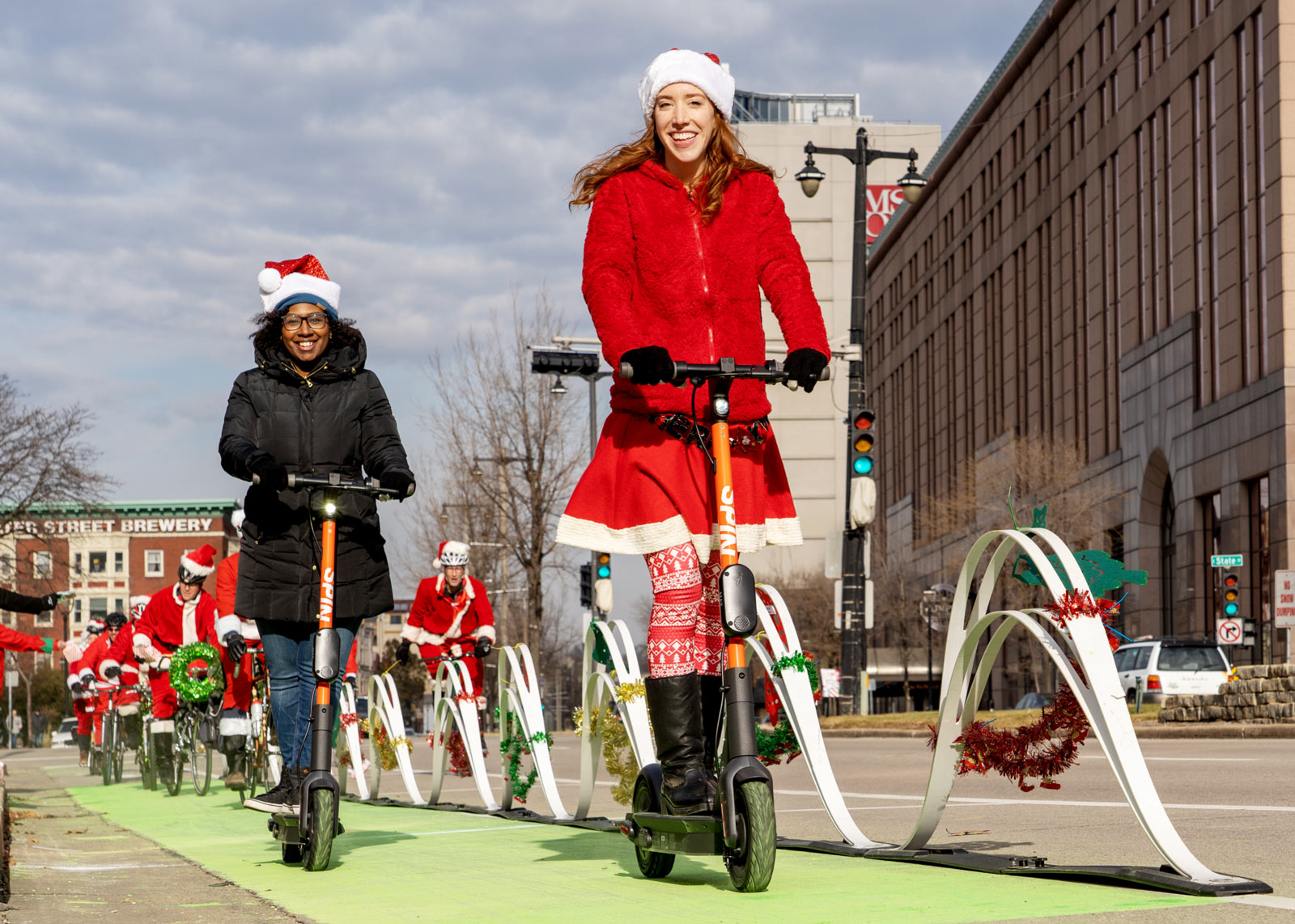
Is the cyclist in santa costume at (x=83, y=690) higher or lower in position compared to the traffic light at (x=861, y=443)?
lower

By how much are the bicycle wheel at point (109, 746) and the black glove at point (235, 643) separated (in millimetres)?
6473

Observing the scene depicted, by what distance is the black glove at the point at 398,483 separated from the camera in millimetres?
5668

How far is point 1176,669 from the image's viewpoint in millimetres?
28328

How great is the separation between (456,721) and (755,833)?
18.4 feet

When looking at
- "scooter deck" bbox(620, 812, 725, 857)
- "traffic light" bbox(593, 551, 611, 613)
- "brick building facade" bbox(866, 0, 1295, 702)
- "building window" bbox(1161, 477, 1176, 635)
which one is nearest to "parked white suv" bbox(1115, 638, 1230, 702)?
"traffic light" bbox(593, 551, 611, 613)

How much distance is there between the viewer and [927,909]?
3.84 metres

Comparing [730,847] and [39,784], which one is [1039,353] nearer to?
[39,784]

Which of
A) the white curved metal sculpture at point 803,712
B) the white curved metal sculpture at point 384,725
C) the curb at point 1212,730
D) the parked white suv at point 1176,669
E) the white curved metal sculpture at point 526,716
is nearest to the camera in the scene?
the white curved metal sculpture at point 803,712

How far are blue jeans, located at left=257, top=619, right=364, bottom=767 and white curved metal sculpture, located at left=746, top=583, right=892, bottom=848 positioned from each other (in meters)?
1.54

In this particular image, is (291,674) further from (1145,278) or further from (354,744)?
(1145,278)

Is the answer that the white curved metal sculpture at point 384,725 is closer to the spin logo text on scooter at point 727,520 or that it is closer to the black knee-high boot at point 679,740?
the black knee-high boot at point 679,740

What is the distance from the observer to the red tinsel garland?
4547 mm

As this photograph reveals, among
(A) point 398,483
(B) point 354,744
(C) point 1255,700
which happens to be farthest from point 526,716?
(C) point 1255,700

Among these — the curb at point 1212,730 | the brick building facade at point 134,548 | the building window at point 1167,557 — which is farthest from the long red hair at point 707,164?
the brick building facade at point 134,548
